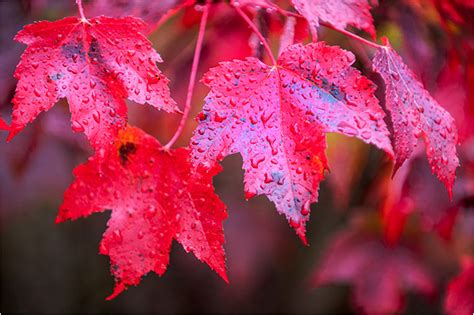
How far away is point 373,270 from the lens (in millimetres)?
2010

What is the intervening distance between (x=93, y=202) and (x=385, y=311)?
1.44m

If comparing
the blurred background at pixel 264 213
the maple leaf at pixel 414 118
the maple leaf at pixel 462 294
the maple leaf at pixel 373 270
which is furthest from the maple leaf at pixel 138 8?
the maple leaf at pixel 373 270

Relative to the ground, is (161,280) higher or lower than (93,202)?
lower

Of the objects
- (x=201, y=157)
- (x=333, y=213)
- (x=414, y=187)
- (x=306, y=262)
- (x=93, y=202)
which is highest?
(x=201, y=157)

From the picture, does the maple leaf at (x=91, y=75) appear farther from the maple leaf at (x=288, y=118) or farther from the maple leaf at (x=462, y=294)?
the maple leaf at (x=462, y=294)

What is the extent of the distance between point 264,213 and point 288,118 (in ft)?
6.71

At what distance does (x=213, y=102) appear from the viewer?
0.72 meters

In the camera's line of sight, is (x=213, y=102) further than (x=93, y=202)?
No

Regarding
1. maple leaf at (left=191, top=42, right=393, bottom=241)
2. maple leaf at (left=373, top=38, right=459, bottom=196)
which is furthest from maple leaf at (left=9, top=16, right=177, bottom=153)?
maple leaf at (left=373, top=38, right=459, bottom=196)

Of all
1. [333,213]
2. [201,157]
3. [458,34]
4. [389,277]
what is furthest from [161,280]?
[201,157]

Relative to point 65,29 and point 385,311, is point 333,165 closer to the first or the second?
point 385,311

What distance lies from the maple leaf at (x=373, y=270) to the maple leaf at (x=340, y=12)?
122 centimetres

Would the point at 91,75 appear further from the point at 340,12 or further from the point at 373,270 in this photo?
the point at 373,270

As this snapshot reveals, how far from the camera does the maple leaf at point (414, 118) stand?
76 cm
